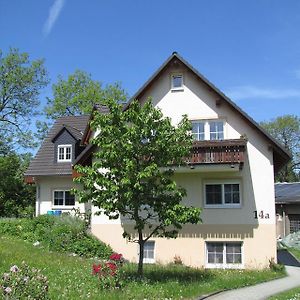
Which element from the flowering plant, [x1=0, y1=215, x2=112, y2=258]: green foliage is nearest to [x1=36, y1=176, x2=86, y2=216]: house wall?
[x1=0, y1=215, x2=112, y2=258]: green foliage

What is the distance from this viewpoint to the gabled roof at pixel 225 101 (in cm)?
2055

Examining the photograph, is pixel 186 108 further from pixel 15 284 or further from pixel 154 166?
pixel 15 284

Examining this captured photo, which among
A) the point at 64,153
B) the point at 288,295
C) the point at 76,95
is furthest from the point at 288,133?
the point at 288,295

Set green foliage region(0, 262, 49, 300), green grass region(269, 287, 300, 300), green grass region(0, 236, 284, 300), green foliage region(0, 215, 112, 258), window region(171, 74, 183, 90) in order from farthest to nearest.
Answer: window region(171, 74, 183, 90) → green foliage region(0, 215, 112, 258) → green grass region(269, 287, 300, 300) → green grass region(0, 236, 284, 300) → green foliage region(0, 262, 49, 300)

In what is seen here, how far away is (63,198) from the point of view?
2816 centimetres

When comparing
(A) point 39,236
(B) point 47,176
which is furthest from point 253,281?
(B) point 47,176

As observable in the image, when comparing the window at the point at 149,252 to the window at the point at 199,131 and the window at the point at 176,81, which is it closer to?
the window at the point at 199,131

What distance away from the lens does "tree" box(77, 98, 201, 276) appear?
47.6ft

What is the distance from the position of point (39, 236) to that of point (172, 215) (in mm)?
9810

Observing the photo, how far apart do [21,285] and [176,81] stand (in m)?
15.1

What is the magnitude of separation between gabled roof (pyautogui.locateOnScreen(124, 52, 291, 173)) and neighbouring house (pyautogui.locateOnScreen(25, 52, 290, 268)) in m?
0.05

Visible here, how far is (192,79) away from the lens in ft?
72.9

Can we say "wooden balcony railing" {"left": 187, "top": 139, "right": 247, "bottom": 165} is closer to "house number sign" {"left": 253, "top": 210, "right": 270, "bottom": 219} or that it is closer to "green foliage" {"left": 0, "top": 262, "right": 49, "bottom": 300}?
"house number sign" {"left": 253, "top": 210, "right": 270, "bottom": 219}

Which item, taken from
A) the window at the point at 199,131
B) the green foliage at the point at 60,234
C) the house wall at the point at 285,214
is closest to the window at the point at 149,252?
the green foliage at the point at 60,234
